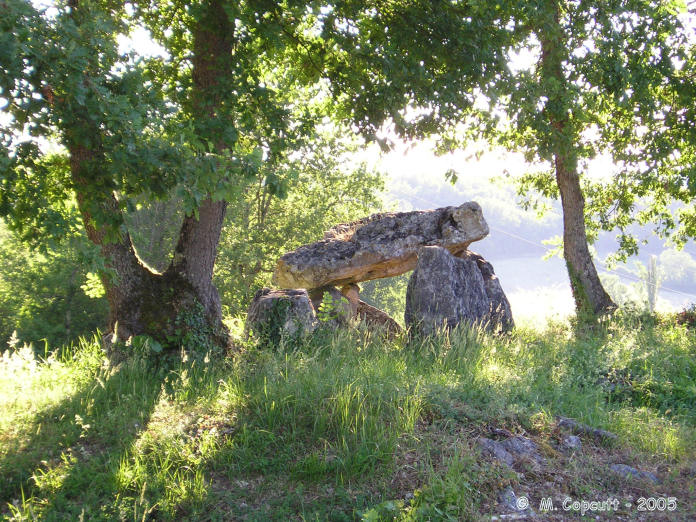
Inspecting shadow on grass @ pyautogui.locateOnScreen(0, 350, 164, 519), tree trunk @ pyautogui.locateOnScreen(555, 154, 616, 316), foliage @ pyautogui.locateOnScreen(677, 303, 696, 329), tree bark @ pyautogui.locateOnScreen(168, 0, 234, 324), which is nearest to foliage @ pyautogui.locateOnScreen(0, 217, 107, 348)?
tree bark @ pyautogui.locateOnScreen(168, 0, 234, 324)

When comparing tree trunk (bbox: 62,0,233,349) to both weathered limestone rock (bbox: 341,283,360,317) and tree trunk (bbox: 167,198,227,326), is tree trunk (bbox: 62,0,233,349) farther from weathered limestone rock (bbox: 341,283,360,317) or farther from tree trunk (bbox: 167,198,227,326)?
weathered limestone rock (bbox: 341,283,360,317)

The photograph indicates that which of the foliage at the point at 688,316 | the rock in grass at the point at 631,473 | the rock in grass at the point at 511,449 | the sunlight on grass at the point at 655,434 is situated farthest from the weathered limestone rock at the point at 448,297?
the foliage at the point at 688,316

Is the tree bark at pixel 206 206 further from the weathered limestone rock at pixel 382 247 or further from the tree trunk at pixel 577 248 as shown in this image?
the tree trunk at pixel 577 248

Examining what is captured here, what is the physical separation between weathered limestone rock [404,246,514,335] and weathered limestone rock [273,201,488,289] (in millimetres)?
790

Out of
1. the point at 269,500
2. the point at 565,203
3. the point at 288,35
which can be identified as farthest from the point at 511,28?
the point at 269,500

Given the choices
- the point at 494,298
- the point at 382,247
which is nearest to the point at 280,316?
the point at 382,247

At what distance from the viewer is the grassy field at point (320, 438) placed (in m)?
3.96

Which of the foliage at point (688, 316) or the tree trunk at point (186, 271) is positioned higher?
the tree trunk at point (186, 271)

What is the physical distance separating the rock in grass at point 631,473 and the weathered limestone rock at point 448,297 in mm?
4355

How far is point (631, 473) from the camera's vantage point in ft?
15.0

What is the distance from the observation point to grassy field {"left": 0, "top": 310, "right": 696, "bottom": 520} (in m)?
3.96

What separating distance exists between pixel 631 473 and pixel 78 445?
4.87 meters

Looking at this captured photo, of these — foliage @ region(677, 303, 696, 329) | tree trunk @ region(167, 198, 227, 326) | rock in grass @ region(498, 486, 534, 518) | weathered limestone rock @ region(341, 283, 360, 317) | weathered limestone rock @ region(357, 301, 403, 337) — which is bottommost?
rock in grass @ region(498, 486, 534, 518)

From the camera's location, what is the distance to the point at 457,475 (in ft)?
13.2
